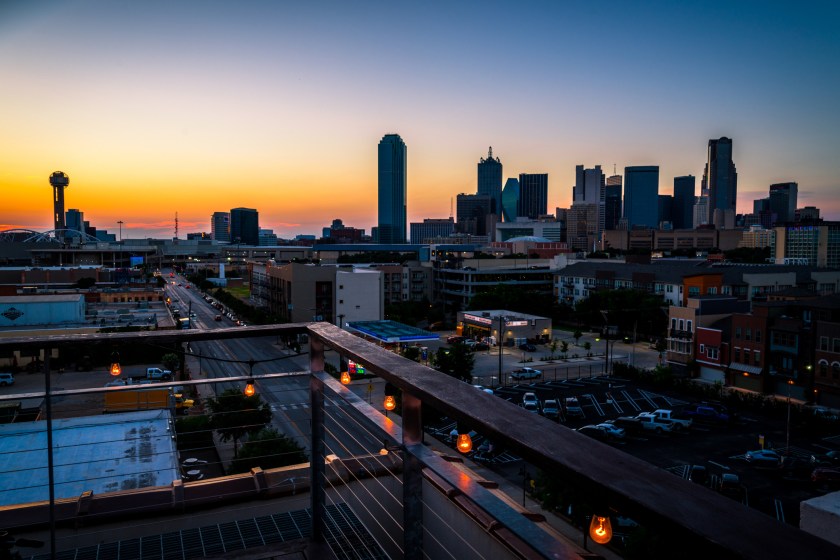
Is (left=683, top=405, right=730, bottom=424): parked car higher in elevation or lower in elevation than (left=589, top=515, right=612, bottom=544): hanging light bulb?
lower

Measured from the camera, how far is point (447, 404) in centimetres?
107

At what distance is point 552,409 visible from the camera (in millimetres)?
17188

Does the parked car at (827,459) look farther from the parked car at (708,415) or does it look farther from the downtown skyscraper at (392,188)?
the downtown skyscraper at (392,188)

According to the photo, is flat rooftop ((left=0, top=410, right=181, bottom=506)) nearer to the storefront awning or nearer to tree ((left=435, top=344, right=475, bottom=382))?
tree ((left=435, top=344, right=475, bottom=382))

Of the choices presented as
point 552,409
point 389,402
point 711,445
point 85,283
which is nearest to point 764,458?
point 711,445

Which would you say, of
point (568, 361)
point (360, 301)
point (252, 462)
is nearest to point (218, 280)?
point (360, 301)

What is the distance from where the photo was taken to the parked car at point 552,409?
1678 cm

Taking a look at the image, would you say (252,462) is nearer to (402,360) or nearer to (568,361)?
(402,360)

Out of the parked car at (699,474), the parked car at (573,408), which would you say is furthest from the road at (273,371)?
the parked car at (573,408)

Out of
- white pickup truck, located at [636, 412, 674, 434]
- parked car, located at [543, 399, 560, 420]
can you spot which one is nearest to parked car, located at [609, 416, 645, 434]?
white pickup truck, located at [636, 412, 674, 434]

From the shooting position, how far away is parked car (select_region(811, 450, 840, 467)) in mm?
13071

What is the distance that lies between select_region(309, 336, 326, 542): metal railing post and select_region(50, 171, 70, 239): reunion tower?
103 metres

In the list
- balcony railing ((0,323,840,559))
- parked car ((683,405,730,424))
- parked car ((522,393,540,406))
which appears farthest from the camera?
parked car ((522,393,540,406))

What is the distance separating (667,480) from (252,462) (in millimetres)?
9942
